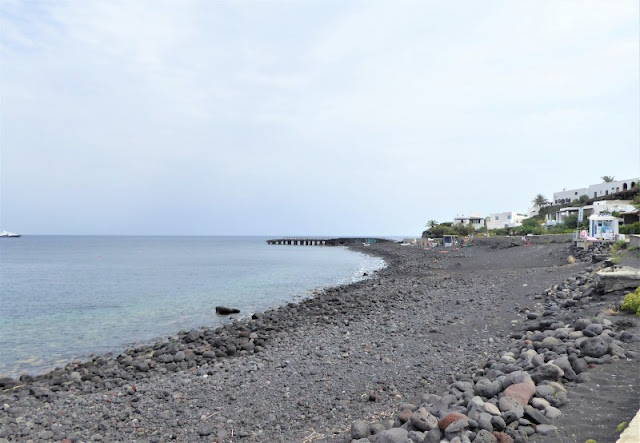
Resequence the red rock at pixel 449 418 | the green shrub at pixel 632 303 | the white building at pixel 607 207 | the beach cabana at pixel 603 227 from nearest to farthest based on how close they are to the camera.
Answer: the red rock at pixel 449 418
the green shrub at pixel 632 303
the beach cabana at pixel 603 227
the white building at pixel 607 207

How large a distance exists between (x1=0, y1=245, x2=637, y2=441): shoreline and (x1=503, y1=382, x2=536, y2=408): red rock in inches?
71.6

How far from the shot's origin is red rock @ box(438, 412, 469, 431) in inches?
181

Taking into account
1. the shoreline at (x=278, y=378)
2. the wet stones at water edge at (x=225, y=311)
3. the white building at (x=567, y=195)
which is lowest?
the wet stones at water edge at (x=225, y=311)

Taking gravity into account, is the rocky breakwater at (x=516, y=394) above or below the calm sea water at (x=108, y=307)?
above

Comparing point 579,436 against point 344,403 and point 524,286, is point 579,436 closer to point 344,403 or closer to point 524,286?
point 344,403

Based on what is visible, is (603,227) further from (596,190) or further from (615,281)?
(596,190)

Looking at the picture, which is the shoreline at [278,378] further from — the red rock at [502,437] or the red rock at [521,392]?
the red rock at [502,437]

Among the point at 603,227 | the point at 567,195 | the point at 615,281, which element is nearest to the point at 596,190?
the point at 567,195

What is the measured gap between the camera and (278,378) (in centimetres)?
837

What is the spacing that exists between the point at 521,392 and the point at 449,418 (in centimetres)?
99

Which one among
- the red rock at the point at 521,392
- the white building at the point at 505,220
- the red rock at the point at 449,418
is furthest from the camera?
the white building at the point at 505,220

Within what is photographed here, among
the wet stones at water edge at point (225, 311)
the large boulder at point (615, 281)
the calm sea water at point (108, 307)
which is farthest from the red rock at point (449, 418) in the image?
the wet stones at water edge at point (225, 311)

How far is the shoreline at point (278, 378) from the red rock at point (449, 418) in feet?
4.95

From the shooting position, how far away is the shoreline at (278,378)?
6.61m
